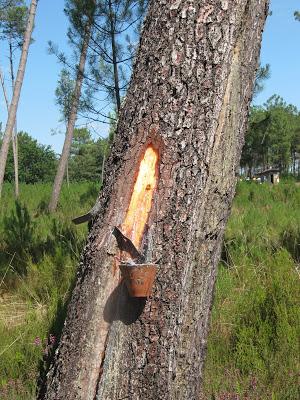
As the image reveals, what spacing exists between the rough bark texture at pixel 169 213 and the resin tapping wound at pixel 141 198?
3cm

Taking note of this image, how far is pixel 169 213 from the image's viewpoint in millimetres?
1954

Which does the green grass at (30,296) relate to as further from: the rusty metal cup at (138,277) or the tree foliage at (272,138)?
the tree foliage at (272,138)

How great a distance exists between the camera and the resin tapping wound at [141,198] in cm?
197

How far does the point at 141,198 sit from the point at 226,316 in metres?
1.80

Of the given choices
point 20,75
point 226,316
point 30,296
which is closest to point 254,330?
point 226,316

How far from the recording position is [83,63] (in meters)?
11.1

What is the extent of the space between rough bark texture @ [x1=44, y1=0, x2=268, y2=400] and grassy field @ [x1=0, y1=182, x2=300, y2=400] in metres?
0.65

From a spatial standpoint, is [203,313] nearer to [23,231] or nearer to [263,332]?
[263,332]

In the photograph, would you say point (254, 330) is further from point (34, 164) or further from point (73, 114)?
point (34, 164)

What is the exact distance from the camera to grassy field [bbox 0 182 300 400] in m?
2.72

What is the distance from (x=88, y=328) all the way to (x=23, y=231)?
4.18 m


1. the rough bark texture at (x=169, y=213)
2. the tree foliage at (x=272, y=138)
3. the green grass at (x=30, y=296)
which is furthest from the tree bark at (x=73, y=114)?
the tree foliage at (x=272, y=138)

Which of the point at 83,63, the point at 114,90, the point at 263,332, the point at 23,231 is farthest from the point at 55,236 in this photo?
the point at 83,63

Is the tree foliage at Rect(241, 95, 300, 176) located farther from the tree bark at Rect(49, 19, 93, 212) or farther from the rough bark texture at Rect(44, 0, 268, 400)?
the rough bark texture at Rect(44, 0, 268, 400)
